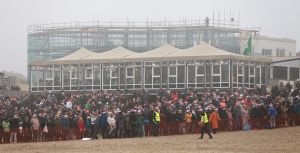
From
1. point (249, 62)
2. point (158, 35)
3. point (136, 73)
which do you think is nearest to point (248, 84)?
point (249, 62)

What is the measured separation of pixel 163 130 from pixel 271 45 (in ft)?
234

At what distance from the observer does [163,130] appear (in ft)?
159

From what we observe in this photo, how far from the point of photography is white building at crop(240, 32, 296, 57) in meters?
113

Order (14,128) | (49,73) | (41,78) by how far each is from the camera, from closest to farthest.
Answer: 1. (14,128)
2. (49,73)
3. (41,78)

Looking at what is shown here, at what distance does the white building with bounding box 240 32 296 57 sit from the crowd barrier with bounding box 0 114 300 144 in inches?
2397

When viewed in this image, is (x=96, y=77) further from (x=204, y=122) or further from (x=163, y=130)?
(x=204, y=122)

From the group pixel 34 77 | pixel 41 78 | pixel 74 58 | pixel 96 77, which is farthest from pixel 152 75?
pixel 34 77

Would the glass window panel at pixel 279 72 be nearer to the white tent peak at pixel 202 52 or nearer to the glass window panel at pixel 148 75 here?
the white tent peak at pixel 202 52

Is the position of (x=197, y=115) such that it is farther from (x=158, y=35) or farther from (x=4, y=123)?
(x=158, y=35)

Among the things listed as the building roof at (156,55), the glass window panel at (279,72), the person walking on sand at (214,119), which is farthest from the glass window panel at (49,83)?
the person walking on sand at (214,119)

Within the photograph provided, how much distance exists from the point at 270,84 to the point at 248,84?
2580 mm

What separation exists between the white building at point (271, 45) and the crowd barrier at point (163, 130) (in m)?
60.9

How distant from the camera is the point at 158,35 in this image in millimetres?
111375

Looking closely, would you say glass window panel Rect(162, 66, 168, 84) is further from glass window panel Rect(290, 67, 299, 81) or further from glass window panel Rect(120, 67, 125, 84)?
glass window panel Rect(290, 67, 299, 81)
